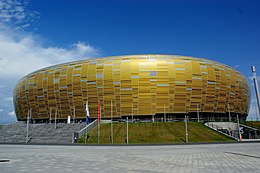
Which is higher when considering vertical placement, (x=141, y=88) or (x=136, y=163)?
(x=141, y=88)

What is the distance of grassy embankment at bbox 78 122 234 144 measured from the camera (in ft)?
115

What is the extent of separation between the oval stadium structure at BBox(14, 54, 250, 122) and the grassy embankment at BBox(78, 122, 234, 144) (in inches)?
410

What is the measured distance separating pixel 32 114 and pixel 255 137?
2098 inches

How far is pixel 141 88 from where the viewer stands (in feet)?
175

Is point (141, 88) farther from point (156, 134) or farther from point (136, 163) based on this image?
point (136, 163)

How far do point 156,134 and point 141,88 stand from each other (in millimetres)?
17346

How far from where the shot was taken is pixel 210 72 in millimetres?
56188

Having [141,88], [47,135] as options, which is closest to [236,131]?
[141,88]

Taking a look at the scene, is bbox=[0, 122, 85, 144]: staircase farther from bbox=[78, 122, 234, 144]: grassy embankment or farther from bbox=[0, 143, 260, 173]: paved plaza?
bbox=[0, 143, 260, 173]: paved plaza

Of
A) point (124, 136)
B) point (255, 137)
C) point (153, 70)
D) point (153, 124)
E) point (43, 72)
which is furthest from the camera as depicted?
point (43, 72)

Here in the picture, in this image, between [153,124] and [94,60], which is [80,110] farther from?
[153,124]

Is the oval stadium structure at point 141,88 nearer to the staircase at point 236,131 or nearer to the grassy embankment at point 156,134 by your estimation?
the staircase at point 236,131

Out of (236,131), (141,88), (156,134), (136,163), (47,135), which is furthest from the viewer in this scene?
(141,88)

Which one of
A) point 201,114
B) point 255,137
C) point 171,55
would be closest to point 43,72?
point 171,55
